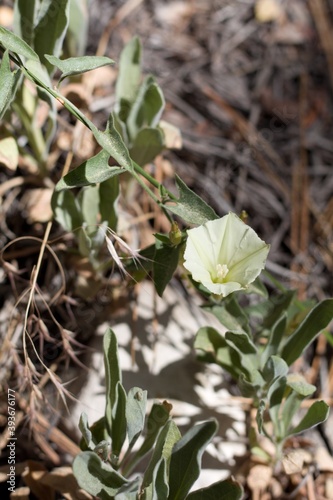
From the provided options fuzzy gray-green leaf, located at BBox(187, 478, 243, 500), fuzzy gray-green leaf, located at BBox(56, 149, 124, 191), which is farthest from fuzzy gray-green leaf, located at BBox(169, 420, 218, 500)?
fuzzy gray-green leaf, located at BBox(56, 149, 124, 191)

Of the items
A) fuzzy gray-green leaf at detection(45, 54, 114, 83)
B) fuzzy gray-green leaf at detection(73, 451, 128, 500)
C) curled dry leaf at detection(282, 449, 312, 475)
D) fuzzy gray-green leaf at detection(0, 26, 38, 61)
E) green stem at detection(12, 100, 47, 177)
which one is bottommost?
curled dry leaf at detection(282, 449, 312, 475)

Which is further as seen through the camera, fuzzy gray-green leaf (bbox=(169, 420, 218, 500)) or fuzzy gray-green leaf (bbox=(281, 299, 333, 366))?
fuzzy gray-green leaf (bbox=(281, 299, 333, 366))

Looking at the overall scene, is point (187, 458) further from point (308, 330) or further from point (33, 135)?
point (33, 135)

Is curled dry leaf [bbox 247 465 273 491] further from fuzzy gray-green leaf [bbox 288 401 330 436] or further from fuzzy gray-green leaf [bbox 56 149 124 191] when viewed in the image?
fuzzy gray-green leaf [bbox 56 149 124 191]

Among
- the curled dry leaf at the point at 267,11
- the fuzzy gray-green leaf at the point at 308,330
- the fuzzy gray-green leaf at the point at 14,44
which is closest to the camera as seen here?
the fuzzy gray-green leaf at the point at 14,44

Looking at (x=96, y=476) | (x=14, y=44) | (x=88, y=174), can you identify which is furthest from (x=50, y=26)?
(x=96, y=476)

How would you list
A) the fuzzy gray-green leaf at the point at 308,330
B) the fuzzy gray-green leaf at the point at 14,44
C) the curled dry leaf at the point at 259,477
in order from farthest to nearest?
the curled dry leaf at the point at 259,477, the fuzzy gray-green leaf at the point at 308,330, the fuzzy gray-green leaf at the point at 14,44

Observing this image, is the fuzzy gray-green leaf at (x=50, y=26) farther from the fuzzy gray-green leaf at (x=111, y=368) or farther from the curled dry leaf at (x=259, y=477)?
the curled dry leaf at (x=259, y=477)

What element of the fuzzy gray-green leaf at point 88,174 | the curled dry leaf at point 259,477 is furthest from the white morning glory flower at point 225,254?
the curled dry leaf at point 259,477
